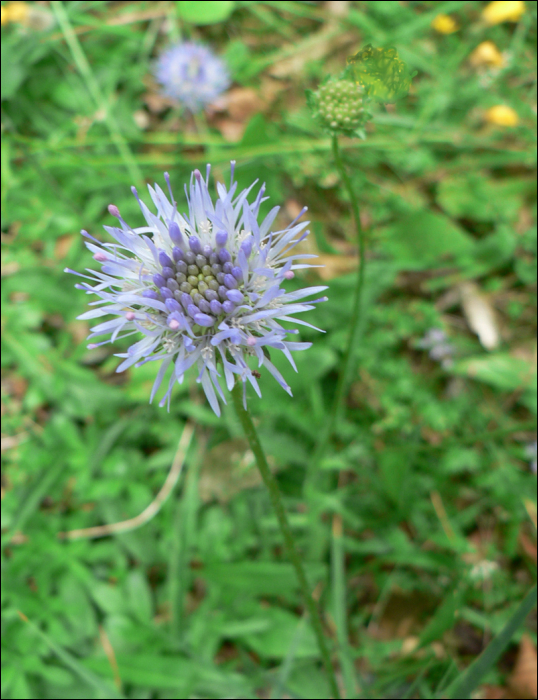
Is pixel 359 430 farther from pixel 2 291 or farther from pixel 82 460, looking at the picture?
pixel 2 291

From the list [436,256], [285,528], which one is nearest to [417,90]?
[436,256]

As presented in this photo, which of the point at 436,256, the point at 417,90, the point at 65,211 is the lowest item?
the point at 436,256

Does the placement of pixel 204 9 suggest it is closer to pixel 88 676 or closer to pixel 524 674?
pixel 88 676

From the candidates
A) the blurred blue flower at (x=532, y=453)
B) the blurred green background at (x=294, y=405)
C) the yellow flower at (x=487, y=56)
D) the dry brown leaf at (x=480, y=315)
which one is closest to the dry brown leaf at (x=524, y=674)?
the blurred green background at (x=294, y=405)

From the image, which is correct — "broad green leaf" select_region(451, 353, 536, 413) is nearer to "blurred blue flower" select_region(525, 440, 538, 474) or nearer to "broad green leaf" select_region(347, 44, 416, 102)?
"blurred blue flower" select_region(525, 440, 538, 474)

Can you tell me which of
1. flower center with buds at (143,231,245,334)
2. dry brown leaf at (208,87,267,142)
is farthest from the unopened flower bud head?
dry brown leaf at (208,87,267,142)

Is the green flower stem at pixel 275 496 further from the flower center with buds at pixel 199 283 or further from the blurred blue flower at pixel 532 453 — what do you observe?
the blurred blue flower at pixel 532 453
